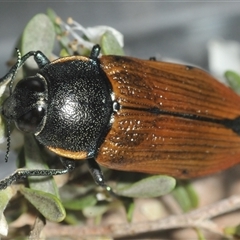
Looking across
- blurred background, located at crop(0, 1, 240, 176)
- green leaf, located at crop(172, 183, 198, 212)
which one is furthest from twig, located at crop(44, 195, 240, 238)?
blurred background, located at crop(0, 1, 240, 176)

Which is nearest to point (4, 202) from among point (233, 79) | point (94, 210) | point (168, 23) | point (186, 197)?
point (94, 210)

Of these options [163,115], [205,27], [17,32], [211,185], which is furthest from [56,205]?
[205,27]

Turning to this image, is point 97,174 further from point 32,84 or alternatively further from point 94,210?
point 32,84

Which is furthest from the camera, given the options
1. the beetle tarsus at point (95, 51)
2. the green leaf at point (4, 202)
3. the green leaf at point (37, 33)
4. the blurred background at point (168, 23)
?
the blurred background at point (168, 23)

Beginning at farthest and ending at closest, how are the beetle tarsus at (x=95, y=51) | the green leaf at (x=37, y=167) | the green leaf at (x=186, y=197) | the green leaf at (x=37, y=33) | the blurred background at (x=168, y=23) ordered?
the blurred background at (x=168, y=23)
the green leaf at (x=186, y=197)
the beetle tarsus at (x=95, y=51)
the green leaf at (x=37, y=33)
the green leaf at (x=37, y=167)

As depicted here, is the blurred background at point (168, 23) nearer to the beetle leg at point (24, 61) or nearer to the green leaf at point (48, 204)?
the beetle leg at point (24, 61)

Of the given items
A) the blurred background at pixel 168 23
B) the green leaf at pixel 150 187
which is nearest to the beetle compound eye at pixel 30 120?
the green leaf at pixel 150 187
